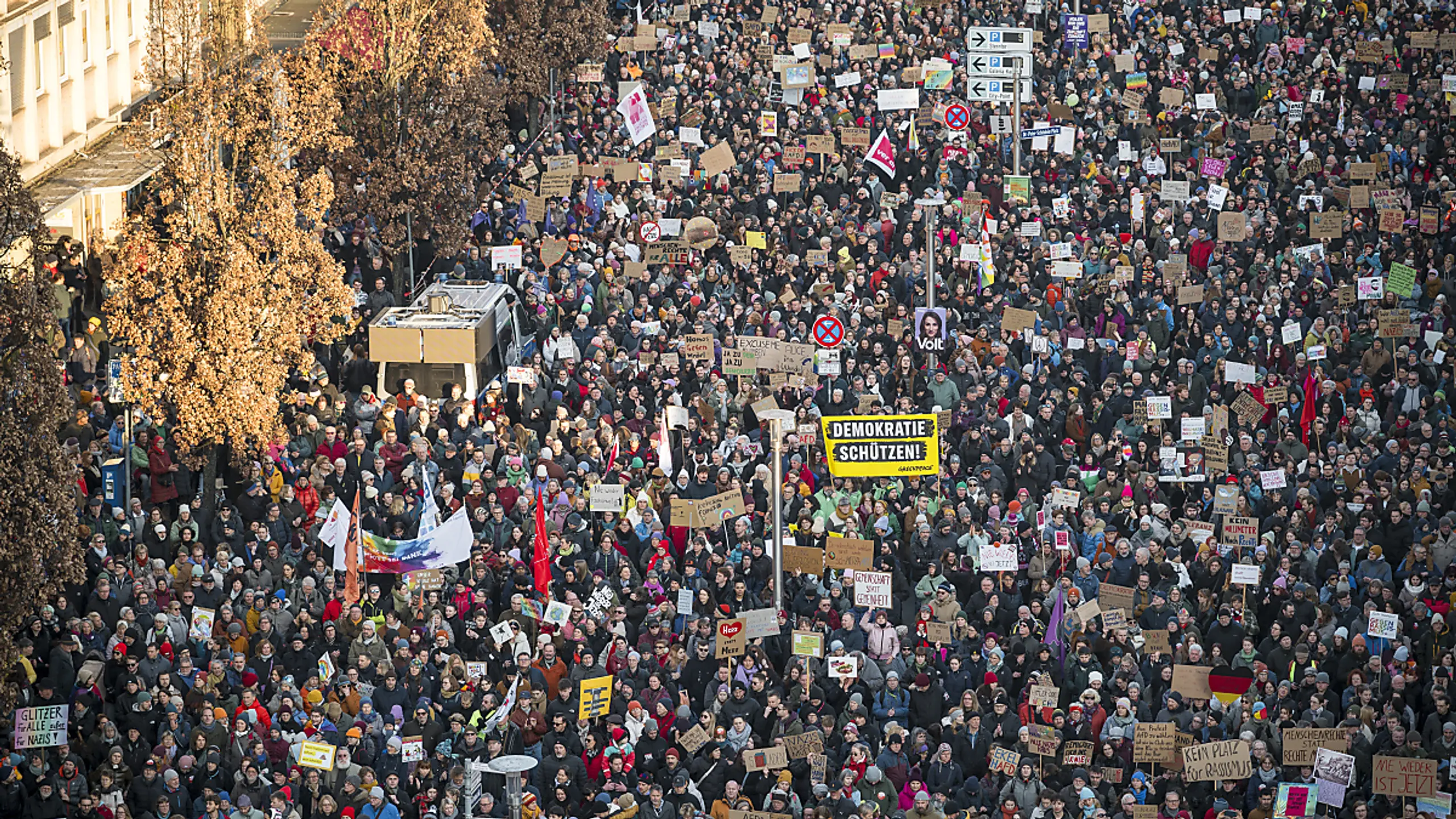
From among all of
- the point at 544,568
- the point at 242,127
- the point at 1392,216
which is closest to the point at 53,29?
the point at 242,127

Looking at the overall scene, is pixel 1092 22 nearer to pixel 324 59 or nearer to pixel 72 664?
pixel 324 59

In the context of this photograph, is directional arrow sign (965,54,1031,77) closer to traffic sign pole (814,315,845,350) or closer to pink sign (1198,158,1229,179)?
pink sign (1198,158,1229,179)

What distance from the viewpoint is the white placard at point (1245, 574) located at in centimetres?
2241

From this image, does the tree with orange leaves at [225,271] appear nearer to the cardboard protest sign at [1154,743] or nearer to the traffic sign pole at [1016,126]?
the cardboard protest sign at [1154,743]

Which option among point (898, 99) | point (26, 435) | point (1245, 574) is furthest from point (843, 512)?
point (898, 99)

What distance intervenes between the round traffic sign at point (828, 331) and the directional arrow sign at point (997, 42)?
7.10 meters

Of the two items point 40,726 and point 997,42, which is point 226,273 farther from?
point 997,42

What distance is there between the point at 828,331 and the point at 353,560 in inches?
248

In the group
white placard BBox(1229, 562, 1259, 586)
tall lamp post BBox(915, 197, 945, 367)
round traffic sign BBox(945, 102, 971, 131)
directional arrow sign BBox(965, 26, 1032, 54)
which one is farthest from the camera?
round traffic sign BBox(945, 102, 971, 131)

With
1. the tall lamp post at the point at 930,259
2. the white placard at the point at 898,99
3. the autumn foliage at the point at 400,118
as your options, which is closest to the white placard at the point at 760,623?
the tall lamp post at the point at 930,259

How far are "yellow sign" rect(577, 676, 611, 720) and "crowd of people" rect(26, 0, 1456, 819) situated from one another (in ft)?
0.14

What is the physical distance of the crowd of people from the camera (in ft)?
66.9

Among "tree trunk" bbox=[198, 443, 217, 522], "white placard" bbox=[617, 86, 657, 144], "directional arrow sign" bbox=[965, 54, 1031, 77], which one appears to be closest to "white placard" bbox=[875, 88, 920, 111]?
"directional arrow sign" bbox=[965, 54, 1031, 77]

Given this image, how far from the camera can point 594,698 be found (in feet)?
69.3
